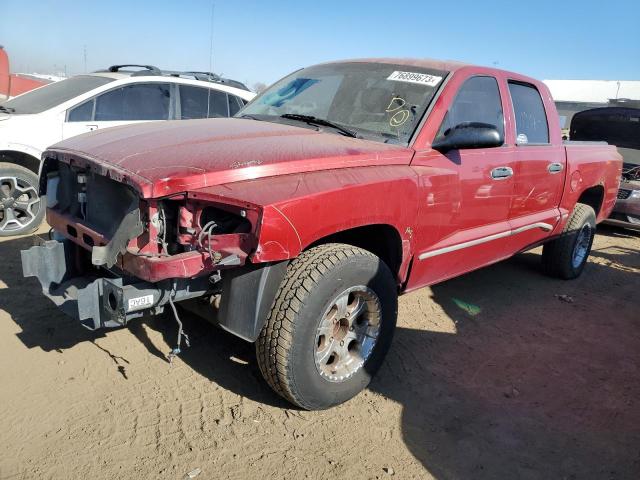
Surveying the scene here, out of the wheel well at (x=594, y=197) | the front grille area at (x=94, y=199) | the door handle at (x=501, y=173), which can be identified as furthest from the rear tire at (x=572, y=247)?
the front grille area at (x=94, y=199)

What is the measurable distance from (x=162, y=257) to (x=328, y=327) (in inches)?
38.5

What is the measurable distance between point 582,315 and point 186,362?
3485mm

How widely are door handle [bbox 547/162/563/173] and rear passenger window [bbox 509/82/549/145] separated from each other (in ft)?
0.73

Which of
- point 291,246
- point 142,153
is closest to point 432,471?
point 291,246

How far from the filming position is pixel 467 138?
3.29 meters

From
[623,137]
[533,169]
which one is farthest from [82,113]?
[623,137]

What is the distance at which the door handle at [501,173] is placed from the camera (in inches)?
146

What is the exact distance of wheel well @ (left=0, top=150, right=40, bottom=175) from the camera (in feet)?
18.3

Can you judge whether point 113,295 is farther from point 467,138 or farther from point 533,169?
point 533,169

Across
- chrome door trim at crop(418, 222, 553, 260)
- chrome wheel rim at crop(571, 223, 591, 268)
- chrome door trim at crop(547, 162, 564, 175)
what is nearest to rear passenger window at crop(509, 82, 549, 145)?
chrome door trim at crop(547, 162, 564, 175)

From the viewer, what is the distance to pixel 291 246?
2381 millimetres

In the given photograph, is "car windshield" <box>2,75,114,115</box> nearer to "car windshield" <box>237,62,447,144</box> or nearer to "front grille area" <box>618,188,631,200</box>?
"car windshield" <box>237,62,447,144</box>

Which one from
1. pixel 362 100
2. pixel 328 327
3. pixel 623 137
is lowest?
pixel 328 327

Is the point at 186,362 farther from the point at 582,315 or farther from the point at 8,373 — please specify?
the point at 582,315
